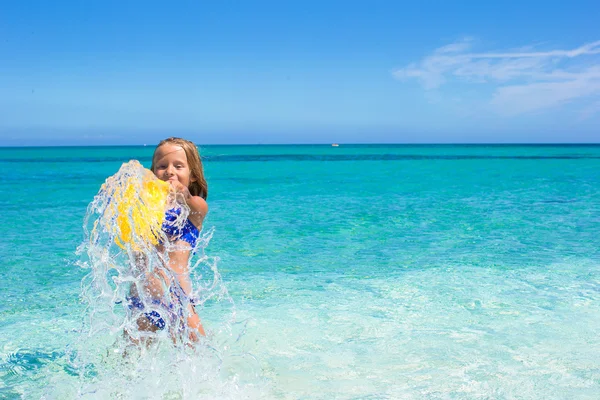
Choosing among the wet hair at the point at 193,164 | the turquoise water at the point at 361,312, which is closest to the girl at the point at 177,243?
the wet hair at the point at 193,164

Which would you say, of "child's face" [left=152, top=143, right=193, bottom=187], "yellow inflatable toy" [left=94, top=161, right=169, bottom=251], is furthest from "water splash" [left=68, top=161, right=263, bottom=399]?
"child's face" [left=152, top=143, right=193, bottom=187]

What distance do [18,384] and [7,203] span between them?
12.5 m

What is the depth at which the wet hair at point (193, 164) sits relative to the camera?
3371 millimetres

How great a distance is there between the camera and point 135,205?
3.01m

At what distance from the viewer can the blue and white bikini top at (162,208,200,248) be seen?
3.14 m

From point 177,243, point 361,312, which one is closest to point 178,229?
point 177,243

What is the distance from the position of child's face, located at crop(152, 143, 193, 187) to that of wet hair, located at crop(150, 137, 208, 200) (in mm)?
26

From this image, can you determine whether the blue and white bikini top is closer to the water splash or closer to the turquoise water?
the water splash

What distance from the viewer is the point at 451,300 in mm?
5324

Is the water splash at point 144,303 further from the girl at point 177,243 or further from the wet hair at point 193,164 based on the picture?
the wet hair at point 193,164

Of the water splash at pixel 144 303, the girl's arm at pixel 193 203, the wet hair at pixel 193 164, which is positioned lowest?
the water splash at pixel 144 303

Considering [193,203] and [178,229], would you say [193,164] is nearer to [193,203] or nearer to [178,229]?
[193,203]

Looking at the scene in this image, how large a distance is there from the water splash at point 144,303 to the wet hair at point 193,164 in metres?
0.32

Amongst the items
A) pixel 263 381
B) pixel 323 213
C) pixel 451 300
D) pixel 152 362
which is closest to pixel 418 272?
pixel 451 300
